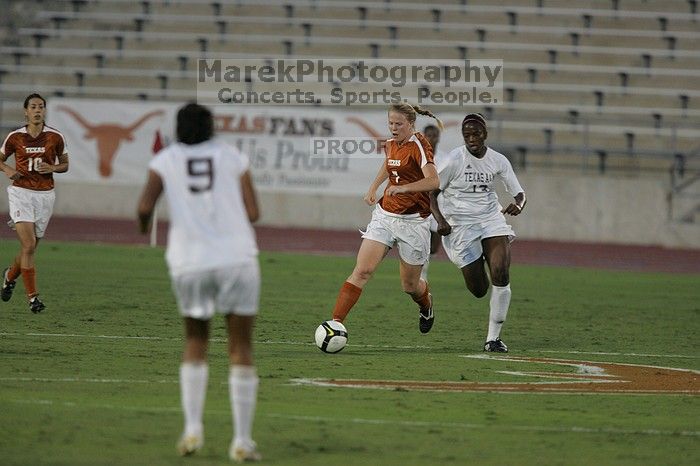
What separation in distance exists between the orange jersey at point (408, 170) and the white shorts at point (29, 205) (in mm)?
4371

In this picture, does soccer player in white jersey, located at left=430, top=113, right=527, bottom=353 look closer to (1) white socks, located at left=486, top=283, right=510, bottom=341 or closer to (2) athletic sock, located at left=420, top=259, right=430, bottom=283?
(1) white socks, located at left=486, top=283, right=510, bottom=341

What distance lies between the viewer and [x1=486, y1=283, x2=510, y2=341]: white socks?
1278cm

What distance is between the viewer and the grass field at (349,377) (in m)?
7.80

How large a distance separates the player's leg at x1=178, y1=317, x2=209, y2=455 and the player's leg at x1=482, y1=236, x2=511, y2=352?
5739mm

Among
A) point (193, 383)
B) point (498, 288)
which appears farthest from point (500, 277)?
point (193, 383)

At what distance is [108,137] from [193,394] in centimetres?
2418

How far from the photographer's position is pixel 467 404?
9.55 meters

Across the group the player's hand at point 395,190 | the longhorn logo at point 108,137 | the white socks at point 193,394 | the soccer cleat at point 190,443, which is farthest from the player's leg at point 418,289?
the longhorn logo at point 108,137

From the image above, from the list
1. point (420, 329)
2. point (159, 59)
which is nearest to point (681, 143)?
point (159, 59)

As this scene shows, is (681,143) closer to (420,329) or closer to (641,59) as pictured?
(641,59)

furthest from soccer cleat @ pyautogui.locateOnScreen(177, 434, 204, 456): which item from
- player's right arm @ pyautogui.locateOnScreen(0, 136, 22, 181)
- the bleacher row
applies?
the bleacher row

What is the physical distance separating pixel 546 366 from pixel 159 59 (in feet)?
81.4

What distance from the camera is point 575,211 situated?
2925 cm

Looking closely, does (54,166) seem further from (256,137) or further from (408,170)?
(256,137)
